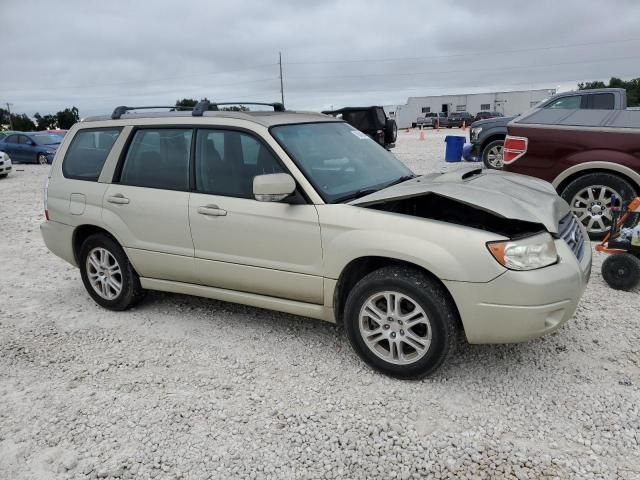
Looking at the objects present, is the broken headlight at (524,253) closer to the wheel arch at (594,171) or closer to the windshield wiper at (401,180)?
the windshield wiper at (401,180)

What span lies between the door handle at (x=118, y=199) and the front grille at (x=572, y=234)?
342 centimetres

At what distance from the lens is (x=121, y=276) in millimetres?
4617

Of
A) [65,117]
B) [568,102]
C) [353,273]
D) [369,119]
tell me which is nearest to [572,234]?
[353,273]

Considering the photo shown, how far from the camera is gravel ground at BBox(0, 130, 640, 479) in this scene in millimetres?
2684

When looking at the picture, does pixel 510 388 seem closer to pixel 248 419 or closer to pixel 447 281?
pixel 447 281

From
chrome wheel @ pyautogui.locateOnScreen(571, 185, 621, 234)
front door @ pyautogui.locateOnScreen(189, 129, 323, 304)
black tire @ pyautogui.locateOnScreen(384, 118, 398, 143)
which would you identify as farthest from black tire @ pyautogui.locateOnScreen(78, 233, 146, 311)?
black tire @ pyautogui.locateOnScreen(384, 118, 398, 143)

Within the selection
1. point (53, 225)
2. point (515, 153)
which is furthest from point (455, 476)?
Result: point (515, 153)

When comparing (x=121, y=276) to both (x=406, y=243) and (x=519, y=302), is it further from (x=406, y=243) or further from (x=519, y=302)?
(x=519, y=302)

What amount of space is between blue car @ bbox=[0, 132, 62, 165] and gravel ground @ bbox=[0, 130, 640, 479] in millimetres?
19458

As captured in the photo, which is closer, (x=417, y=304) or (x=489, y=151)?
(x=417, y=304)

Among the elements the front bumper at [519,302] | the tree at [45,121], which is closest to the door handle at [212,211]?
the front bumper at [519,302]

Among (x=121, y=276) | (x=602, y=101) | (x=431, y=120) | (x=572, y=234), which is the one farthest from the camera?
(x=431, y=120)

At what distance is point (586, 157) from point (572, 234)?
3.11 m

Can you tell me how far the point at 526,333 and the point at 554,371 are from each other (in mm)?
625
